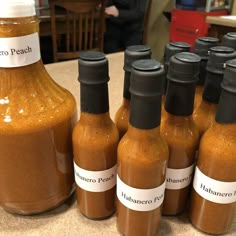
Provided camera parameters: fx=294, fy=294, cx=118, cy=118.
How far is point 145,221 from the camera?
0.43 metres

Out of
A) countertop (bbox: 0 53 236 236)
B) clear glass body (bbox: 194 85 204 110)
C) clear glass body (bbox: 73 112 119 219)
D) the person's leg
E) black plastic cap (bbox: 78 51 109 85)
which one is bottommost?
the person's leg

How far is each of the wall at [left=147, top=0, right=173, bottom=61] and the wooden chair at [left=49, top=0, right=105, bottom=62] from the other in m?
1.19

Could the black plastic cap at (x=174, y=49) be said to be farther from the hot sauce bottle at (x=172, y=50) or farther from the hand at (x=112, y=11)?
the hand at (x=112, y=11)

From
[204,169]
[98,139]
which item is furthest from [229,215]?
[98,139]

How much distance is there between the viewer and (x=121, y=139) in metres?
0.42

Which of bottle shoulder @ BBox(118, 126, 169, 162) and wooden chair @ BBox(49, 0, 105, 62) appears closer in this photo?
bottle shoulder @ BBox(118, 126, 169, 162)

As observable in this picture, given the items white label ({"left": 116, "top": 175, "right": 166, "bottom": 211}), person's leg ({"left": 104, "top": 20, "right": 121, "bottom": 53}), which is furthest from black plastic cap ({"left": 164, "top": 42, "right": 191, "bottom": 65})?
person's leg ({"left": 104, "top": 20, "right": 121, "bottom": 53})

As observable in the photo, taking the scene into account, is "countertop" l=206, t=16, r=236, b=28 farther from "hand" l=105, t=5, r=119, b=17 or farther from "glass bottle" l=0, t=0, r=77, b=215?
"glass bottle" l=0, t=0, r=77, b=215

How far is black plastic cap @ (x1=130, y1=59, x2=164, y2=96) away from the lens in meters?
0.34

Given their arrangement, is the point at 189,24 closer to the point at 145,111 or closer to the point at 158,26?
the point at 158,26

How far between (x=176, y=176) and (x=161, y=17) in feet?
11.1

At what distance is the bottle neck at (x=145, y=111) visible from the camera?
36cm

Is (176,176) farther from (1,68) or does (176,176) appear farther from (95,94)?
(1,68)

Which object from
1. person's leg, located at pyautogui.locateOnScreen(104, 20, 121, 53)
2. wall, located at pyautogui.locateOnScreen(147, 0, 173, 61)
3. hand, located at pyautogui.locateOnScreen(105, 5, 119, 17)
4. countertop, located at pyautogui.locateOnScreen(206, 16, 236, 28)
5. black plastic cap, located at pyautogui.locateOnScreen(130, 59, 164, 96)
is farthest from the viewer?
wall, located at pyautogui.locateOnScreen(147, 0, 173, 61)
